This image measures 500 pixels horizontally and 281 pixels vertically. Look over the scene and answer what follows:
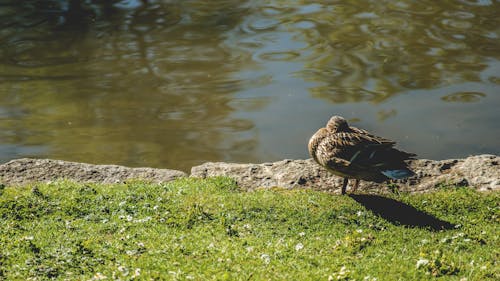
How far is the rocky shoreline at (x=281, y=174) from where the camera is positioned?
11039 mm

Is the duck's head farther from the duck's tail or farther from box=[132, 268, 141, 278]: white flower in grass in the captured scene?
box=[132, 268, 141, 278]: white flower in grass

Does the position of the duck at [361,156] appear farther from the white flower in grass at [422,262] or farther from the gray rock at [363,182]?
the white flower in grass at [422,262]

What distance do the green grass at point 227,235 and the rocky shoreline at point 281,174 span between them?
0.45 metres

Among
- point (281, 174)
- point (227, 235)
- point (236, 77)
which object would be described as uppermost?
point (227, 235)

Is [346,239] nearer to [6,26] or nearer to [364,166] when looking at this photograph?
[364,166]

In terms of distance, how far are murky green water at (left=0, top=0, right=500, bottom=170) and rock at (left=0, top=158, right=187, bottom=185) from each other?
→ 74.2 inches

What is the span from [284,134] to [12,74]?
852 cm

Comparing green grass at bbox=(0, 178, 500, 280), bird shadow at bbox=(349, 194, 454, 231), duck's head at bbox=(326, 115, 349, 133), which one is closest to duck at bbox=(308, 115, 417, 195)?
duck's head at bbox=(326, 115, 349, 133)

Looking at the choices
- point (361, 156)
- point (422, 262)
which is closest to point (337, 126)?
point (361, 156)

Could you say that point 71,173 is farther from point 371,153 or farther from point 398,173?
point 398,173

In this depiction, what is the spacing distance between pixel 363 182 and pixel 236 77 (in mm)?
7898

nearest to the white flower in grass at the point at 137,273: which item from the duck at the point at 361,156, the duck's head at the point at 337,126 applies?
the duck at the point at 361,156

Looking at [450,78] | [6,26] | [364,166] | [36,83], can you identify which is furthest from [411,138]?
[6,26]

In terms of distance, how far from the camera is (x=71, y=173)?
475 inches
